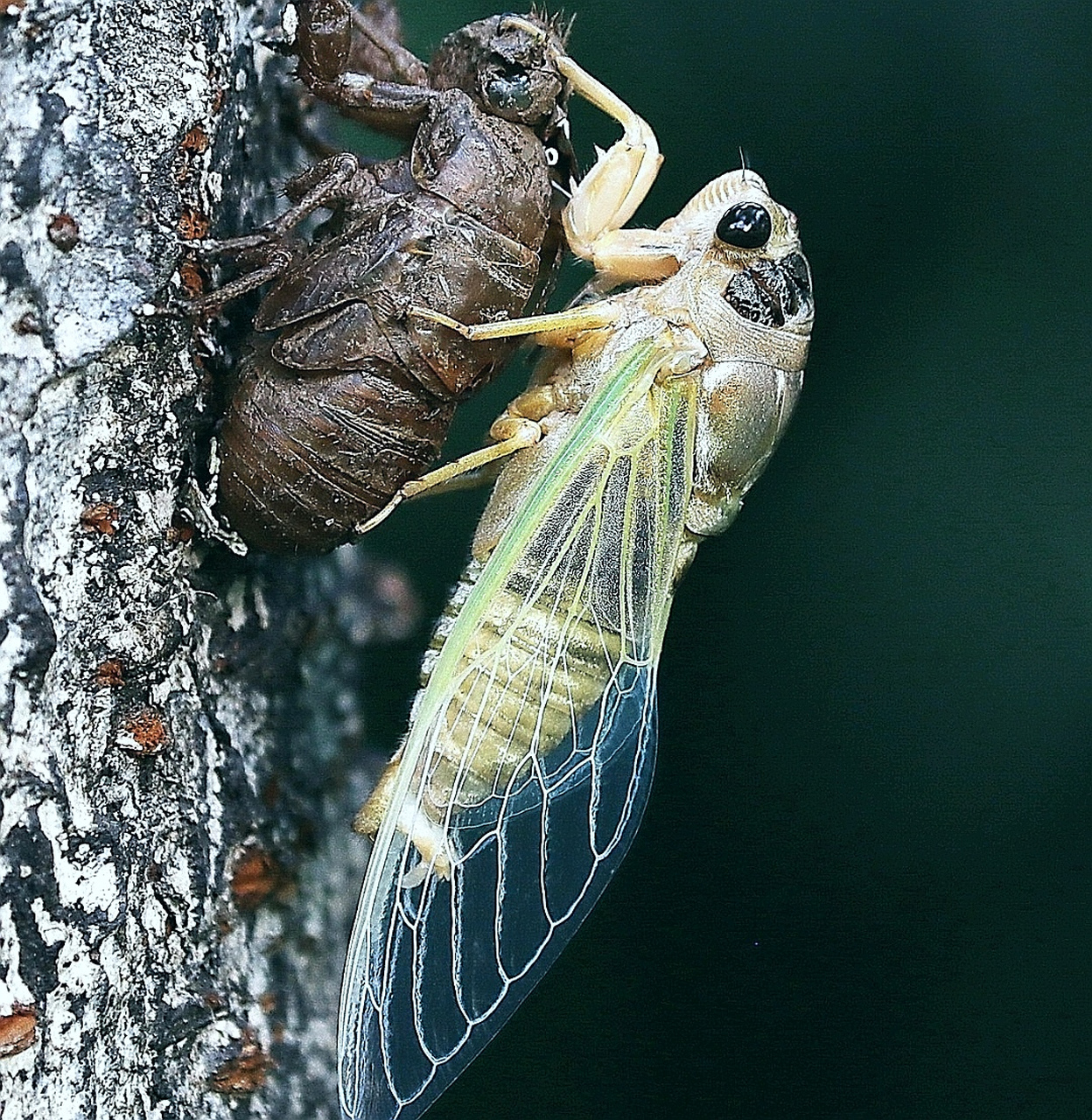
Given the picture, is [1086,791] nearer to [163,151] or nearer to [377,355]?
[377,355]

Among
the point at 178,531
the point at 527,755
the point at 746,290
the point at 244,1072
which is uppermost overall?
the point at 746,290

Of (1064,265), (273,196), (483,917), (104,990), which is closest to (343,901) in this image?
(483,917)

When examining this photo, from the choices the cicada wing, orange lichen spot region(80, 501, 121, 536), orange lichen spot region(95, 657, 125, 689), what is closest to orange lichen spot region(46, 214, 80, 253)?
orange lichen spot region(80, 501, 121, 536)

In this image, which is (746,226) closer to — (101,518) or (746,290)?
(746,290)

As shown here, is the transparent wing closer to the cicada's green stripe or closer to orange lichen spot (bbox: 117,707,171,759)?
the cicada's green stripe

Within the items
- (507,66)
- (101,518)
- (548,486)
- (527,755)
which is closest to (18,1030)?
(101,518)
